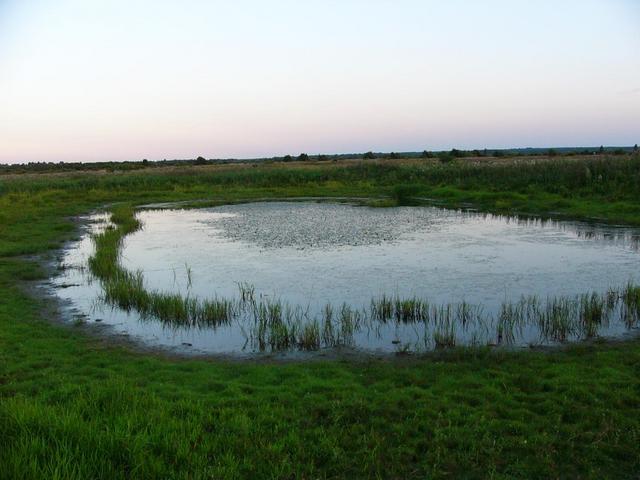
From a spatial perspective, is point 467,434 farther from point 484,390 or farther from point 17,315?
point 17,315

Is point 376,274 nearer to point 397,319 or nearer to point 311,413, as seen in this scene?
point 397,319

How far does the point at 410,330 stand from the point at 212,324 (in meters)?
3.83

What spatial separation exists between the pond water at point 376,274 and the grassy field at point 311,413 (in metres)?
1.25

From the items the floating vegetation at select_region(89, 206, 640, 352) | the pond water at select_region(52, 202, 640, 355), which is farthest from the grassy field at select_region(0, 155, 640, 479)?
the pond water at select_region(52, 202, 640, 355)

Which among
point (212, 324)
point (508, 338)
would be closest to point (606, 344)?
point (508, 338)

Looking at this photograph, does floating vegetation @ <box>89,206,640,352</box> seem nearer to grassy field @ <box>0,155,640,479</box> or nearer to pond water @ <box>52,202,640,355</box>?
pond water @ <box>52,202,640,355</box>

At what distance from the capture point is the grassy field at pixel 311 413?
498 cm

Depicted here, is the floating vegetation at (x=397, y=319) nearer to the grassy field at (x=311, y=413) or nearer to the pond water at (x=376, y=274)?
the pond water at (x=376, y=274)

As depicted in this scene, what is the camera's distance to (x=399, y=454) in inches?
210

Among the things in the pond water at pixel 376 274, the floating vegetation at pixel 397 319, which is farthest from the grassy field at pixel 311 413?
the pond water at pixel 376 274

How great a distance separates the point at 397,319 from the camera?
34.6 ft

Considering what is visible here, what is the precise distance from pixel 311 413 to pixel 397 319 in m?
4.60

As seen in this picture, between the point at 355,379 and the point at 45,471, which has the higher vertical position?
the point at 45,471

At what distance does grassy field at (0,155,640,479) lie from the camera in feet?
16.3
